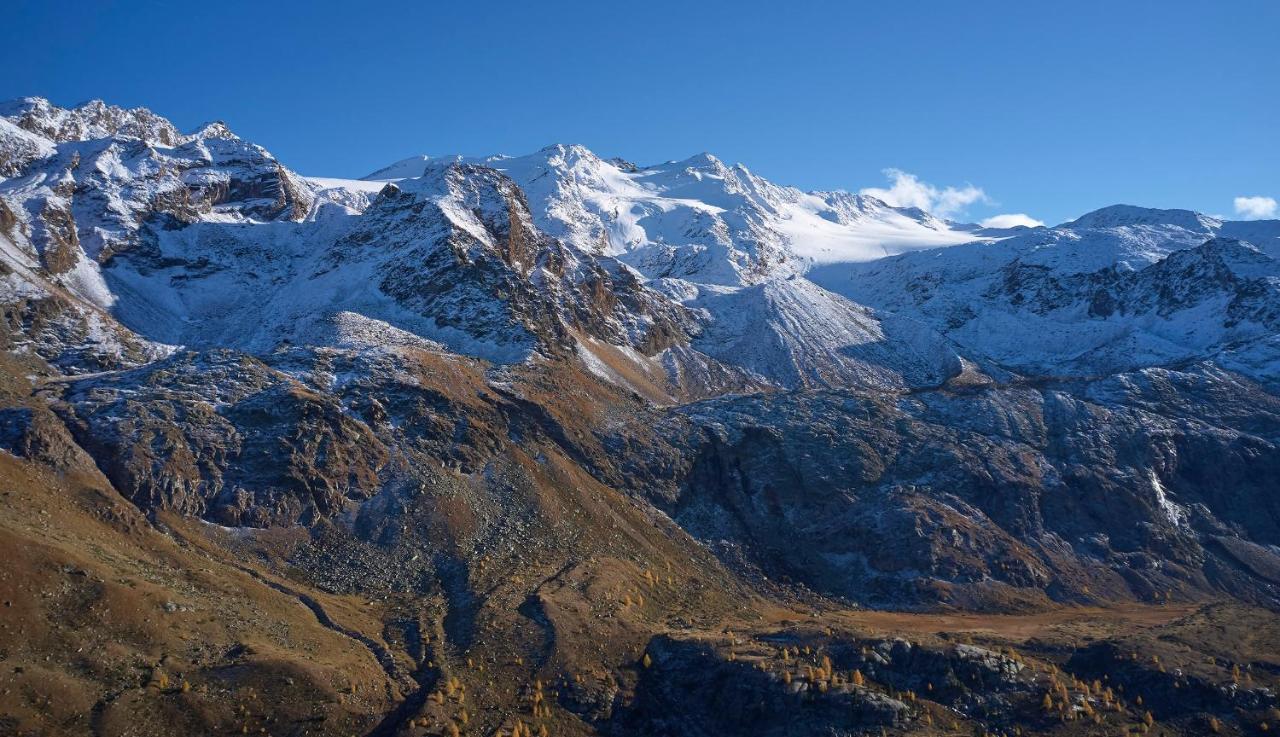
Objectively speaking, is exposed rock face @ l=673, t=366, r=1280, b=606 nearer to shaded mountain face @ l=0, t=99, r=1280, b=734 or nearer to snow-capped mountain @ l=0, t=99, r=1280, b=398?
shaded mountain face @ l=0, t=99, r=1280, b=734

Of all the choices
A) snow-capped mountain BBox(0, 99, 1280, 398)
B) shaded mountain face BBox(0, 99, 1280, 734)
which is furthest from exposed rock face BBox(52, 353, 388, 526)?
snow-capped mountain BBox(0, 99, 1280, 398)

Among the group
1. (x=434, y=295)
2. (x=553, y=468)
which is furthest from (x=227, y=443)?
(x=434, y=295)

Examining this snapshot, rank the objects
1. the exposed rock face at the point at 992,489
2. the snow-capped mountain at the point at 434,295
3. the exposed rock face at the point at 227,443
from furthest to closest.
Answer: the snow-capped mountain at the point at 434,295
the exposed rock face at the point at 992,489
the exposed rock face at the point at 227,443

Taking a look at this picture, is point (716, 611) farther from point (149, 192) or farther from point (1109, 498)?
point (149, 192)

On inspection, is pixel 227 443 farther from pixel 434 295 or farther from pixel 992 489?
pixel 992 489

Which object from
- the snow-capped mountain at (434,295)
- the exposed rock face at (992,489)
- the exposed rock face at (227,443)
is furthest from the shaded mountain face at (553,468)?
the snow-capped mountain at (434,295)

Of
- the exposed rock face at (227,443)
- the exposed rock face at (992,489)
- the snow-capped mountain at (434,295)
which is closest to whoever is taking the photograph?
the exposed rock face at (227,443)

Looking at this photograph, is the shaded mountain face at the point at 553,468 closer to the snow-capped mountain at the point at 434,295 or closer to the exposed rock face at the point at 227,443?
the exposed rock face at the point at 227,443

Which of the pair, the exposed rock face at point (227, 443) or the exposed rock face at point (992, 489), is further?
→ the exposed rock face at point (992, 489)
